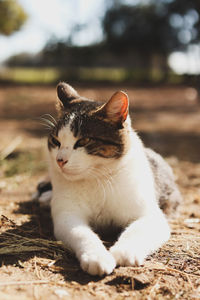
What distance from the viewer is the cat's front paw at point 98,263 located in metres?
1.79

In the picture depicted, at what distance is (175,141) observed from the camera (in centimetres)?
685

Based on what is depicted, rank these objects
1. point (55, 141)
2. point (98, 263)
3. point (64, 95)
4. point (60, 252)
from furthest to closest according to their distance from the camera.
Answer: point (64, 95) < point (55, 141) < point (60, 252) < point (98, 263)

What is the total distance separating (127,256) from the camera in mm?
Answer: 1921

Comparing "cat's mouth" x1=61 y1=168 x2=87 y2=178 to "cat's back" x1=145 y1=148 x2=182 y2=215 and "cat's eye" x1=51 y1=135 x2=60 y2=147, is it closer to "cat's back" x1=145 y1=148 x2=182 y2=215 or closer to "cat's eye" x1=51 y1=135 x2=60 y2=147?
"cat's eye" x1=51 y1=135 x2=60 y2=147

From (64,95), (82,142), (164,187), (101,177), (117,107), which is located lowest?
(164,187)

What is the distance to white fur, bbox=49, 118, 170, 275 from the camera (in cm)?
222

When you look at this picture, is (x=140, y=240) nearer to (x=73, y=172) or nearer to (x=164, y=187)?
(x=73, y=172)

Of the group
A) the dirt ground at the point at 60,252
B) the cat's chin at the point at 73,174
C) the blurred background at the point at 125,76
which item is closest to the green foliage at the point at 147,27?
the blurred background at the point at 125,76

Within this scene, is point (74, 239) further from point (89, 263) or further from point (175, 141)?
point (175, 141)

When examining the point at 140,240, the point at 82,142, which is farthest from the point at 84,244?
the point at 82,142

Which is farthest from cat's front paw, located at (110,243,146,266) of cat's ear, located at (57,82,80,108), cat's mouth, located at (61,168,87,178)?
cat's ear, located at (57,82,80,108)

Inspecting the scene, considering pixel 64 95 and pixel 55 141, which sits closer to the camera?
pixel 55 141

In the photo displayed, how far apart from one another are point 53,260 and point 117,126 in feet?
3.43

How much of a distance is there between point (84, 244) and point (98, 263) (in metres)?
0.22
